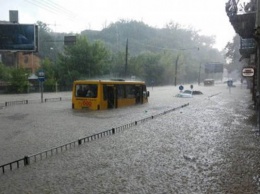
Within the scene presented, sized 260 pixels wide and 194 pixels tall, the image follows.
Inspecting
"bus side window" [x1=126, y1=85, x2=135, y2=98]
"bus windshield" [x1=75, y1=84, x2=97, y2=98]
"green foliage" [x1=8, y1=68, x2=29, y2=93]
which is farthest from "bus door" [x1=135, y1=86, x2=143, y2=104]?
"green foliage" [x1=8, y1=68, x2=29, y2=93]

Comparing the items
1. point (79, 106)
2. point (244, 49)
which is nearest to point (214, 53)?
point (244, 49)

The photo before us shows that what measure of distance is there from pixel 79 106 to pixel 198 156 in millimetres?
14740

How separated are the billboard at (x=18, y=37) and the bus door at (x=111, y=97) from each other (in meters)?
20.7

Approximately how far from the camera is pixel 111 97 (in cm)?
2466

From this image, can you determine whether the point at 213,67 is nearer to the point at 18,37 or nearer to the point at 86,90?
the point at 18,37

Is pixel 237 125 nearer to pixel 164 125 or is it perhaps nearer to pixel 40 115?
pixel 164 125

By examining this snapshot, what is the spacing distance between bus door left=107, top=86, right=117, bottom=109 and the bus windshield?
1.15 meters

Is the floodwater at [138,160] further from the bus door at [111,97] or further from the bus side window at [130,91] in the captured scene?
the bus side window at [130,91]

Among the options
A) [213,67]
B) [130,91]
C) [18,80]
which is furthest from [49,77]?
[213,67]

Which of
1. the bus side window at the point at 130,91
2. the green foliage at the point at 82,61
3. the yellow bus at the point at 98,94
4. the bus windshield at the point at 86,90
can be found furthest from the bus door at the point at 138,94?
the green foliage at the point at 82,61

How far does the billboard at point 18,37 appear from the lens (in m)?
41.1

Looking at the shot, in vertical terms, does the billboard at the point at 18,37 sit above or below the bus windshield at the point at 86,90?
above

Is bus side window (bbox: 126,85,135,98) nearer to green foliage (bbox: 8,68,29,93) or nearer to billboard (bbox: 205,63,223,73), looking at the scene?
green foliage (bbox: 8,68,29,93)

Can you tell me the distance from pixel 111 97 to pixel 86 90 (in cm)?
218
